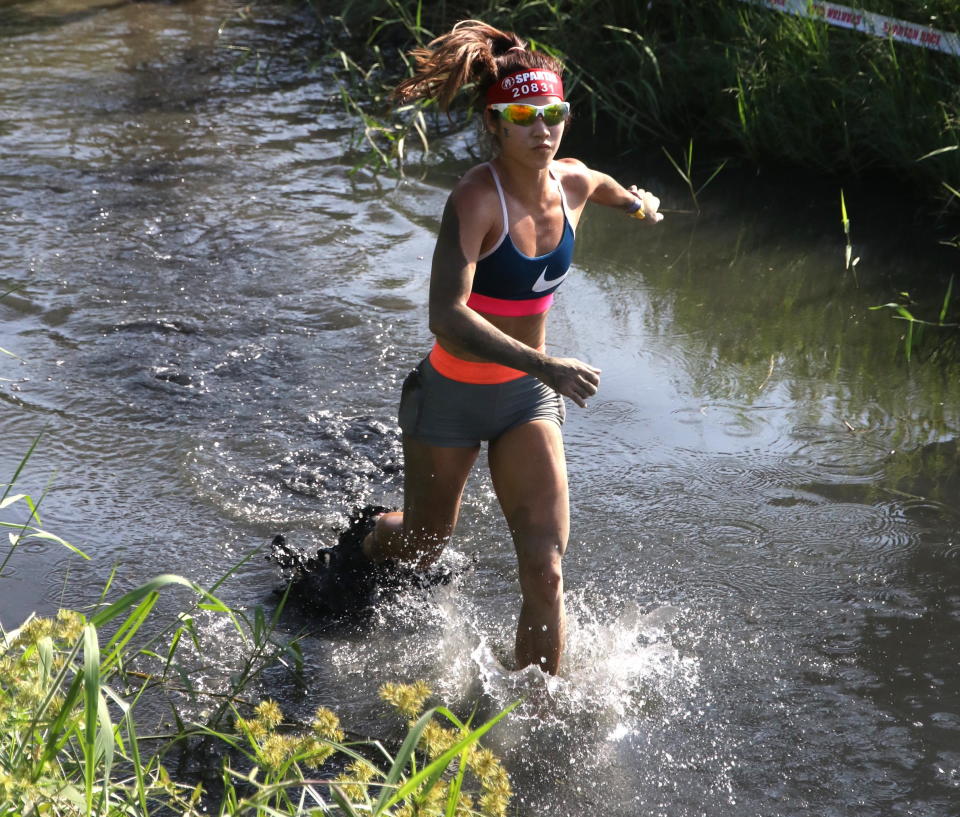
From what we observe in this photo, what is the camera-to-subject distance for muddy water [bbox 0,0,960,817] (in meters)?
3.68

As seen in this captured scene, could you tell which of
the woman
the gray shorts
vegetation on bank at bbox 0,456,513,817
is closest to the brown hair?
the woman

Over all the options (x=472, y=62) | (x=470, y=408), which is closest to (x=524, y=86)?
(x=472, y=62)

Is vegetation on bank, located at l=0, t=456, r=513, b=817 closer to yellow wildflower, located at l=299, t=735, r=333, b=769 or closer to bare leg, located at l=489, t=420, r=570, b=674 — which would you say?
yellow wildflower, located at l=299, t=735, r=333, b=769

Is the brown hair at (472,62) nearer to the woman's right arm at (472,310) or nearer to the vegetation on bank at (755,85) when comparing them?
the woman's right arm at (472,310)

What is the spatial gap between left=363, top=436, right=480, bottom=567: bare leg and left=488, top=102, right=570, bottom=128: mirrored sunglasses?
0.97 meters

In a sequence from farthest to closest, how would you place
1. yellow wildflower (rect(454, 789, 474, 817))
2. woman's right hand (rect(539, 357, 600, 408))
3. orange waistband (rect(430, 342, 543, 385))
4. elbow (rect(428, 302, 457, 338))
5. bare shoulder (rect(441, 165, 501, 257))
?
orange waistband (rect(430, 342, 543, 385)) → bare shoulder (rect(441, 165, 501, 257)) → elbow (rect(428, 302, 457, 338)) → woman's right hand (rect(539, 357, 600, 408)) → yellow wildflower (rect(454, 789, 474, 817))

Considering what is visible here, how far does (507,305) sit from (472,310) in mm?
246

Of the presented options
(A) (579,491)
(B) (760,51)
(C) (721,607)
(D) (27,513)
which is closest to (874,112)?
(B) (760,51)

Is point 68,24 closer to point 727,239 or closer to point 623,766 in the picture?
point 727,239

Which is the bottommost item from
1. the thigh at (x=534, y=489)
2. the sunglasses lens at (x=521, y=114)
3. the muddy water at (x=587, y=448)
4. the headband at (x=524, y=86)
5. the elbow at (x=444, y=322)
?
the muddy water at (x=587, y=448)

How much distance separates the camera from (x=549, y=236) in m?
3.60

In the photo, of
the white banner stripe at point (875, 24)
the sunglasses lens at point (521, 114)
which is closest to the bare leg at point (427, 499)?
the sunglasses lens at point (521, 114)

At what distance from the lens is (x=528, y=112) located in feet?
11.4

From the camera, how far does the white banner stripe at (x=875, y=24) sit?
7.20 m
